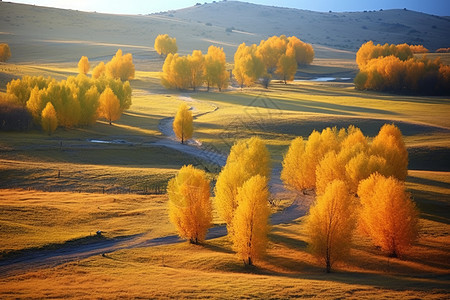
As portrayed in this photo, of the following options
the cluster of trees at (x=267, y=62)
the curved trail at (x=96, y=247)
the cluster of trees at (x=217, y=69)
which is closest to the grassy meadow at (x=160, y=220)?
the curved trail at (x=96, y=247)

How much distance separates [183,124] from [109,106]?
798 inches

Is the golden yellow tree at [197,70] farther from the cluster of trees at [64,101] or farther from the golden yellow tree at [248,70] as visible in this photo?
the cluster of trees at [64,101]

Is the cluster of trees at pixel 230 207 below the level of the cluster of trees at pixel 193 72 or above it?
below

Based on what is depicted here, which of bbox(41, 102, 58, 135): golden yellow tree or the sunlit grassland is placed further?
bbox(41, 102, 58, 135): golden yellow tree

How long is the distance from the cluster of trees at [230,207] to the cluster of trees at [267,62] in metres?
113

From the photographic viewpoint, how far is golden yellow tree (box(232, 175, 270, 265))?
39.9 metres

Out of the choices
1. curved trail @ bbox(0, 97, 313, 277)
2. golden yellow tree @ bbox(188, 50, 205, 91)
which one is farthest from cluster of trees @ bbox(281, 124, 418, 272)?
golden yellow tree @ bbox(188, 50, 205, 91)

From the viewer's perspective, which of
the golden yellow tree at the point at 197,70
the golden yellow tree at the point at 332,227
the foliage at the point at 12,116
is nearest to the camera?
the golden yellow tree at the point at 332,227

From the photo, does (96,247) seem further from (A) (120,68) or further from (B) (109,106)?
(A) (120,68)

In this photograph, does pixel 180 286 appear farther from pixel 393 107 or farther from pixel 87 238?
pixel 393 107

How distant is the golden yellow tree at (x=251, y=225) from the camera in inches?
1570

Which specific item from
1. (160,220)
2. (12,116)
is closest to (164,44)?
(12,116)

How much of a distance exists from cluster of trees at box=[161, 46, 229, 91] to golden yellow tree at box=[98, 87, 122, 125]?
5299 centimetres

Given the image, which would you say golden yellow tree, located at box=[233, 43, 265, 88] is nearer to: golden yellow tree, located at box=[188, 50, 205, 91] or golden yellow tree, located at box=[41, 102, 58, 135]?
golden yellow tree, located at box=[188, 50, 205, 91]
